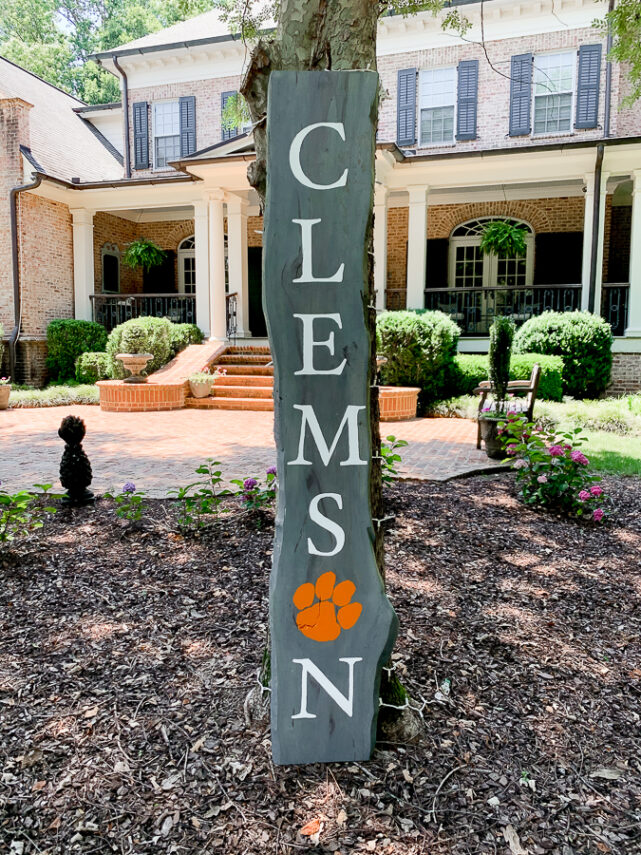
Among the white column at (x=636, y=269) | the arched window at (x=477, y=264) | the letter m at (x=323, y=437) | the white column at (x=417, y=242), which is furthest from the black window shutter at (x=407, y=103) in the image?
the letter m at (x=323, y=437)

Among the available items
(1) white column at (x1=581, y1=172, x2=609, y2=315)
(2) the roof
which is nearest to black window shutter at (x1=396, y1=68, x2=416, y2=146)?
(1) white column at (x1=581, y1=172, x2=609, y2=315)

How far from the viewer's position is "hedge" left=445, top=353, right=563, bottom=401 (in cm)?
1037

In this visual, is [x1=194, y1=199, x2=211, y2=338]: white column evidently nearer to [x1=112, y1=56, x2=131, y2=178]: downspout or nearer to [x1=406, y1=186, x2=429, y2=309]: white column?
[x1=406, y1=186, x2=429, y2=309]: white column

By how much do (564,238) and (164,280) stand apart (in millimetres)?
10053

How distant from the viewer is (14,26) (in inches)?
1193

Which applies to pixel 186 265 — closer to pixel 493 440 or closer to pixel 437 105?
pixel 437 105

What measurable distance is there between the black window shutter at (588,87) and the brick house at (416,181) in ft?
0.08

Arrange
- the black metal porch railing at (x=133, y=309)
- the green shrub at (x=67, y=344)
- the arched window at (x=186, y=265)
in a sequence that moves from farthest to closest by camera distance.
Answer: the arched window at (x=186, y=265) < the black metal porch railing at (x=133, y=309) < the green shrub at (x=67, y=344)

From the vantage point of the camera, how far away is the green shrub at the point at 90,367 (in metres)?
13.6

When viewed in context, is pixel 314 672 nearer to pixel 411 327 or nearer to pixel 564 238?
pixel 411 327

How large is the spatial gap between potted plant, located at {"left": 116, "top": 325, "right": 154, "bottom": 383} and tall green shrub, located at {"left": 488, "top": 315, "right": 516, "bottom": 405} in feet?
21.5

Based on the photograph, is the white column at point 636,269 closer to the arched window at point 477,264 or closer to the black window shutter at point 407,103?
the arched window at point 477,264

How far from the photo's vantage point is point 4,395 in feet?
38.6

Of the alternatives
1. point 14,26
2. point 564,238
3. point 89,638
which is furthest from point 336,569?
point 14,26
